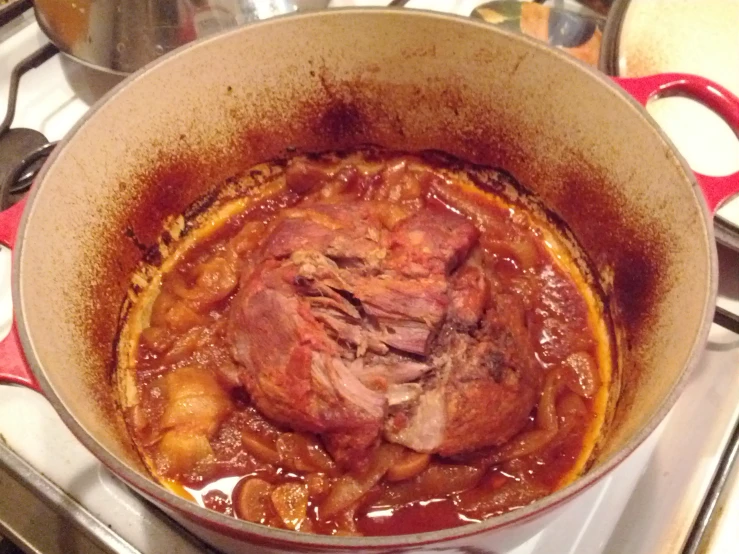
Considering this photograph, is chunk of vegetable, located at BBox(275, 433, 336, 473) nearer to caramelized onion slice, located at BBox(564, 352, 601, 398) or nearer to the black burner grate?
caramelized onion slice, located at BBox(564, 352, 601, 398)

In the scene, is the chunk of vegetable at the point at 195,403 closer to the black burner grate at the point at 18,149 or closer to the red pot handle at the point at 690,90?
the black burner grate at the point at 18,149

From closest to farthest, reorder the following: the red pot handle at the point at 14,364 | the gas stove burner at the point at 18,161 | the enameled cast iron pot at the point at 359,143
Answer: the red pot handle at the point at 14,364 < the enameled cast iron pot at the point at 359,143 < the gas stove burner at the point at 18,161

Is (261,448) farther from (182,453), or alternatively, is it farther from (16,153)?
(16,153)

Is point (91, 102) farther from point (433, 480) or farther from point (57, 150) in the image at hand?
point (433, 480)

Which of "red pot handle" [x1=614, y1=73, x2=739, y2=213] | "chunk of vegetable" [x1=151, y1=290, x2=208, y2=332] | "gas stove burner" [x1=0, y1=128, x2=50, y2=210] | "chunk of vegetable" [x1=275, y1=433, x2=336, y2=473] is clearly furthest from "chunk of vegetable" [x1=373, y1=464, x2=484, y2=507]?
"gas stove burner" [x1=0, y1=128, x2=50, y2=210]

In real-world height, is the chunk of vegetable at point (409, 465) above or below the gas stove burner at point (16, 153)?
below

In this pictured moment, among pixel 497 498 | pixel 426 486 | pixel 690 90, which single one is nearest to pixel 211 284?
pixel 426 486

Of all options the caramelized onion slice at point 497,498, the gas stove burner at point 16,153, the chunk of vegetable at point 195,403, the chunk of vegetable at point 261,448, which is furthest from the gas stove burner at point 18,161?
the caramelized onion slice at point 497,498

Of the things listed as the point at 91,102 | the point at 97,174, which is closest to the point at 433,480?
the point at 97,174

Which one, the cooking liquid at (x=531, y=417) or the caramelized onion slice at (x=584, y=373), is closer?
the cooking liquid at (x=531, y=417)
